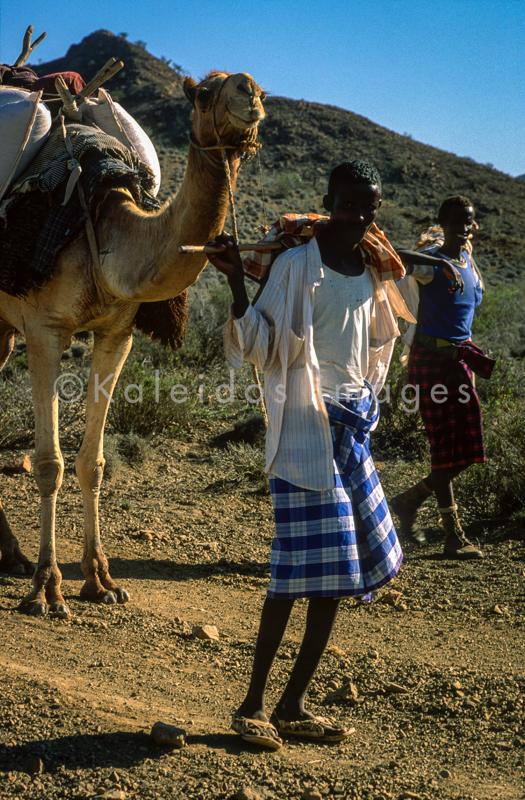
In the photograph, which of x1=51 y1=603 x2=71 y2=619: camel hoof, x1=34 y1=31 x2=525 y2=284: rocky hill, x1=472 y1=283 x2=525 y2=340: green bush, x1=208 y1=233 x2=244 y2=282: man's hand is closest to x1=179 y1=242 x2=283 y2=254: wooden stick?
x1=208 y1=233 x2=244 y2=282: man's hand

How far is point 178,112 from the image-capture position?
1671 inches

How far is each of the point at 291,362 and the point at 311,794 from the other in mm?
1474

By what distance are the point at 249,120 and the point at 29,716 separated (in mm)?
2588

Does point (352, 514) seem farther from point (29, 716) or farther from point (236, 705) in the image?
point (29, 716)

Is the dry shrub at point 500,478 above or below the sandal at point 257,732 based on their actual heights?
above

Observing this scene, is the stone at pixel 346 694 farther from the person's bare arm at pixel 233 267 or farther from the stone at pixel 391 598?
the person's bare arm at pixel 233 267

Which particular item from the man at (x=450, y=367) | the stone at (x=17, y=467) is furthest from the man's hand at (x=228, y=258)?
the stone at (x=17, y=467)

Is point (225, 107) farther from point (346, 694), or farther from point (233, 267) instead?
point (346, 694)

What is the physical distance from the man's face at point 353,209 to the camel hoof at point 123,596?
8.76ft

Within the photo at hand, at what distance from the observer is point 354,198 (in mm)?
2836

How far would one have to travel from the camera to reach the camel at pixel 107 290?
11.3ft

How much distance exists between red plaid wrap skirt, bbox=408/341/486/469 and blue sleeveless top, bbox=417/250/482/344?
18 cm

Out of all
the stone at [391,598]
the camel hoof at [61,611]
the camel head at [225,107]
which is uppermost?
the camel head at [225,107]

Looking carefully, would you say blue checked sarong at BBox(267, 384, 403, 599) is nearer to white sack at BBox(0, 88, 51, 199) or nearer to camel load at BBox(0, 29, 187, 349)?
camel load at BBox(0, 29, 187, 349)
